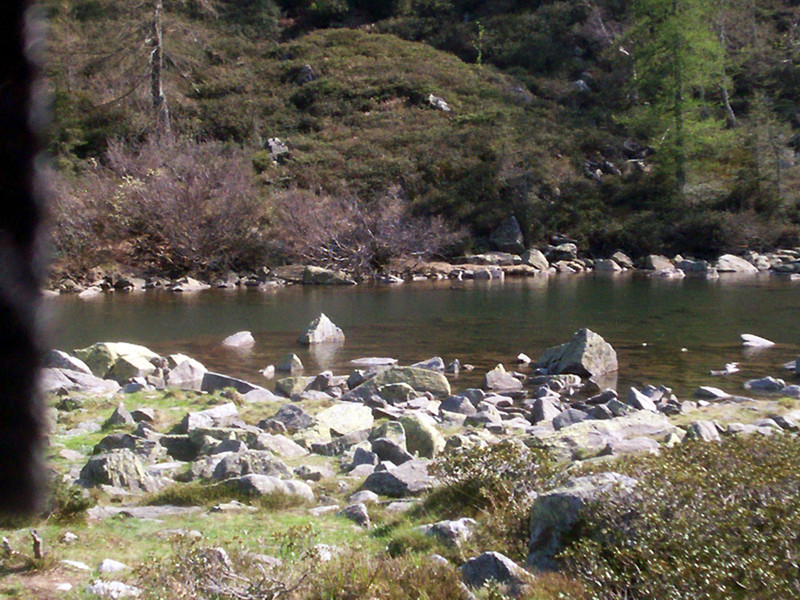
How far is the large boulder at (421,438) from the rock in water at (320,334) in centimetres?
926

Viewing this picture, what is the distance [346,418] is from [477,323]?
35.8 ft

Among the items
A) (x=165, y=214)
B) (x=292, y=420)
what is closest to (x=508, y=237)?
(x=165, y=214)

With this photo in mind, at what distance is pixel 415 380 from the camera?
38.2 ft

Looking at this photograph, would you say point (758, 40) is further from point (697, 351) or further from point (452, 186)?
point (697, 351)

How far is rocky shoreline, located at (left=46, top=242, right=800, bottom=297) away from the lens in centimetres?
3002

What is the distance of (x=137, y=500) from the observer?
539cm

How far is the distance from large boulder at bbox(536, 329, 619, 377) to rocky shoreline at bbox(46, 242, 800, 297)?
17654 mm

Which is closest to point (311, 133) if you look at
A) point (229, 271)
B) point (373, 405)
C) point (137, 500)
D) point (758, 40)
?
point (229, 271)

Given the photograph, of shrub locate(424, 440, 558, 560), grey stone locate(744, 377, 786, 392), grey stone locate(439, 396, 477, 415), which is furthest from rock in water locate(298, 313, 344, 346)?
shrub locate(424, 440, 558, 560)

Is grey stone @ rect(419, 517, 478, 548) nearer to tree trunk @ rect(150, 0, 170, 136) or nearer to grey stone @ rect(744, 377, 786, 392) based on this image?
grey stone @ rect(744, 377, 786, 392)

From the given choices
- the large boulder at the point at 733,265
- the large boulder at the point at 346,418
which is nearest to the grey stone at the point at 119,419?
the large boulder at the point at 346,418

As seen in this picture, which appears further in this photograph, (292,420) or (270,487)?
(292,420)

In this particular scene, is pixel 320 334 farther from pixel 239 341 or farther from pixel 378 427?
pixel 378 427

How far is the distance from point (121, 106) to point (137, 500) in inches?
1570
